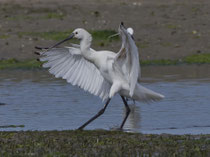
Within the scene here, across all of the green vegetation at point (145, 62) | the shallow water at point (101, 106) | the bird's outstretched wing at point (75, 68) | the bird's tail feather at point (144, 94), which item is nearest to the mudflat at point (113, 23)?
the green vegetation at point (145, 62)

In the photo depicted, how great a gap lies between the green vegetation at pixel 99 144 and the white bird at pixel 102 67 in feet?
2.53

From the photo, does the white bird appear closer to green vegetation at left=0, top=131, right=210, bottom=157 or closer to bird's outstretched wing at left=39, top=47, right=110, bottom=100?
bird's outstretched wing at left=39, top=47, right=110, bottom=100

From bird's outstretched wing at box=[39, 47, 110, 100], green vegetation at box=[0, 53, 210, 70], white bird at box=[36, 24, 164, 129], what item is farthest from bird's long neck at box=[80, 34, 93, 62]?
green vegetation at box=[0, 53, 210, 70]

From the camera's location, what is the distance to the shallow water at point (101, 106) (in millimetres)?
9656

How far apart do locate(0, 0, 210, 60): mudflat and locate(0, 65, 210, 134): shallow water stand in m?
2.13

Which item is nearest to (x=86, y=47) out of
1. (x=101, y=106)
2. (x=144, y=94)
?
(x=144, y=94)

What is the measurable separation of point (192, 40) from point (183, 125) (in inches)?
338

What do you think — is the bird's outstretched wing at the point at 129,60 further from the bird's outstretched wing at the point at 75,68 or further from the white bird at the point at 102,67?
the bird's outstretched wing at the point at 75,68

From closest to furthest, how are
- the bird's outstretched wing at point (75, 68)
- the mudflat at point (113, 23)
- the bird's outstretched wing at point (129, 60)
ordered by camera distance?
the bird's outstretched wing at point (129, 60)
the bird's outstretched wing at point (75, 68)
the mudflat at point (113, 23)

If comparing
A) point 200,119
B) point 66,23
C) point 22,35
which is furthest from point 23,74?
point 200,119

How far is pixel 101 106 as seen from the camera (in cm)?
1141

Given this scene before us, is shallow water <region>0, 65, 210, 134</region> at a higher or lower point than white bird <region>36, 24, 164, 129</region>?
lower

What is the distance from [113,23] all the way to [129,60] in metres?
11.5

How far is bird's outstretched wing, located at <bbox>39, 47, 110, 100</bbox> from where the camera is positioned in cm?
979
